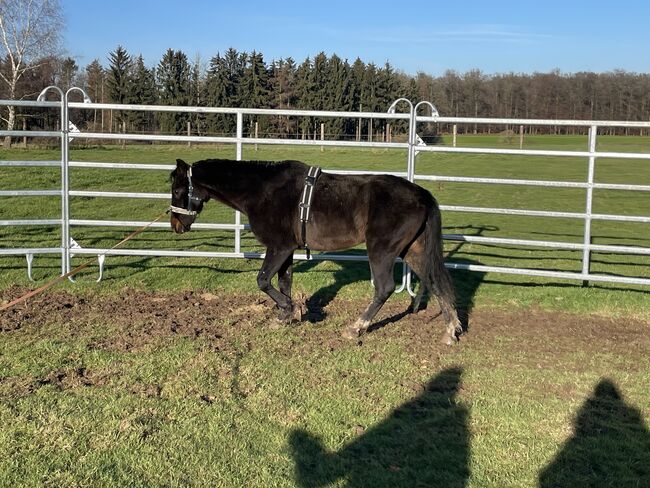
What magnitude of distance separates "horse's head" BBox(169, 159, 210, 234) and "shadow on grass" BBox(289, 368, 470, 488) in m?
2.96

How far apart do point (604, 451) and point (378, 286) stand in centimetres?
255

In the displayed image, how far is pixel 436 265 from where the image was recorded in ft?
19.5

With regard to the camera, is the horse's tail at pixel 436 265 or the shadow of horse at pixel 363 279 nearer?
the horse's tail at pixel 436 265

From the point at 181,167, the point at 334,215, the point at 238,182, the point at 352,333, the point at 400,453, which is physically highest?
the point at 181,167

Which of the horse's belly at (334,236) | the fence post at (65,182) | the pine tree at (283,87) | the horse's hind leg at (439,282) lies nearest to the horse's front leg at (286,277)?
the horse's belly at (334,236)

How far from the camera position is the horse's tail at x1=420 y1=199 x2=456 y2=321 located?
5.84 m

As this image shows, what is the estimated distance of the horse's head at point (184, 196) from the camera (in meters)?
6.04

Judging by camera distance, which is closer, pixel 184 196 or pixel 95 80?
pixel 184 196

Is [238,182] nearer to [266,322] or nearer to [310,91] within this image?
[266,322]

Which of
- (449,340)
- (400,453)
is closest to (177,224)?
(449,340)

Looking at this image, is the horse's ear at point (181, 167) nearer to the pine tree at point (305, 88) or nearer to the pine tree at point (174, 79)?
the pine tree at point (174, 79)

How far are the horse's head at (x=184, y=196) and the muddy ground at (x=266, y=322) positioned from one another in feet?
3.53

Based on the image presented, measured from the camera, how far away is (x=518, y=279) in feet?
28.5

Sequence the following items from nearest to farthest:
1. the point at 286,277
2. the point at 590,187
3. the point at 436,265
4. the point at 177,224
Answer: the point at 436,265, the point at 177,224, the point at 286,277, the point at 590,187
